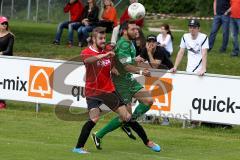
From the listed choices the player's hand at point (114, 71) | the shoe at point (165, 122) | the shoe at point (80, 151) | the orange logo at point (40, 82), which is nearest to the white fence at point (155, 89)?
the orange logo at point (40, 82)

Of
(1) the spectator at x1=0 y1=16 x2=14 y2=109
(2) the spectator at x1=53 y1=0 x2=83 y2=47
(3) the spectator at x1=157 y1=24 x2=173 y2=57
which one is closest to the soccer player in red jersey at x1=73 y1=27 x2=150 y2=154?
(1) the spectator at x1=0 y1=16 x2=14 y2=109

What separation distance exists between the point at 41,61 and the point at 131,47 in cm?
489

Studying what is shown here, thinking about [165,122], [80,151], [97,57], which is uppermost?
[97,57]

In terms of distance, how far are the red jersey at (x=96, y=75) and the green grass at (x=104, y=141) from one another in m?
0.99

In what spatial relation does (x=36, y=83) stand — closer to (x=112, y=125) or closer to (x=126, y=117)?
(x=112, y=125)

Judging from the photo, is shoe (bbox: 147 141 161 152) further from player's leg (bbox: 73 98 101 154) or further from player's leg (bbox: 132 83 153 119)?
player's leg (bbox: 73 98 101 154)

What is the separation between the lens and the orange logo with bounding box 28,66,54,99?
732 inches

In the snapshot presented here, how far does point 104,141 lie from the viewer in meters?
15.0

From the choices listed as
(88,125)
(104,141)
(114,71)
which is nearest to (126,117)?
(88,125)

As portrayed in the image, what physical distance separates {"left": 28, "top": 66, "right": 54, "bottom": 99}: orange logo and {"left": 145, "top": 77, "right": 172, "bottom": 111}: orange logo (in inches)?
90.7

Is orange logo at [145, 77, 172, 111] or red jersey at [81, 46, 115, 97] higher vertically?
red jersey at [81, 46, 115, 97]

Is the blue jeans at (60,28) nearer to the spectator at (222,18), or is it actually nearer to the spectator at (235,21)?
the spectator at (222,18)

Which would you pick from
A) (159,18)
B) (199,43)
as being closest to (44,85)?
(199,43)

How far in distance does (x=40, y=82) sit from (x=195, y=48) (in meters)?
3.55
